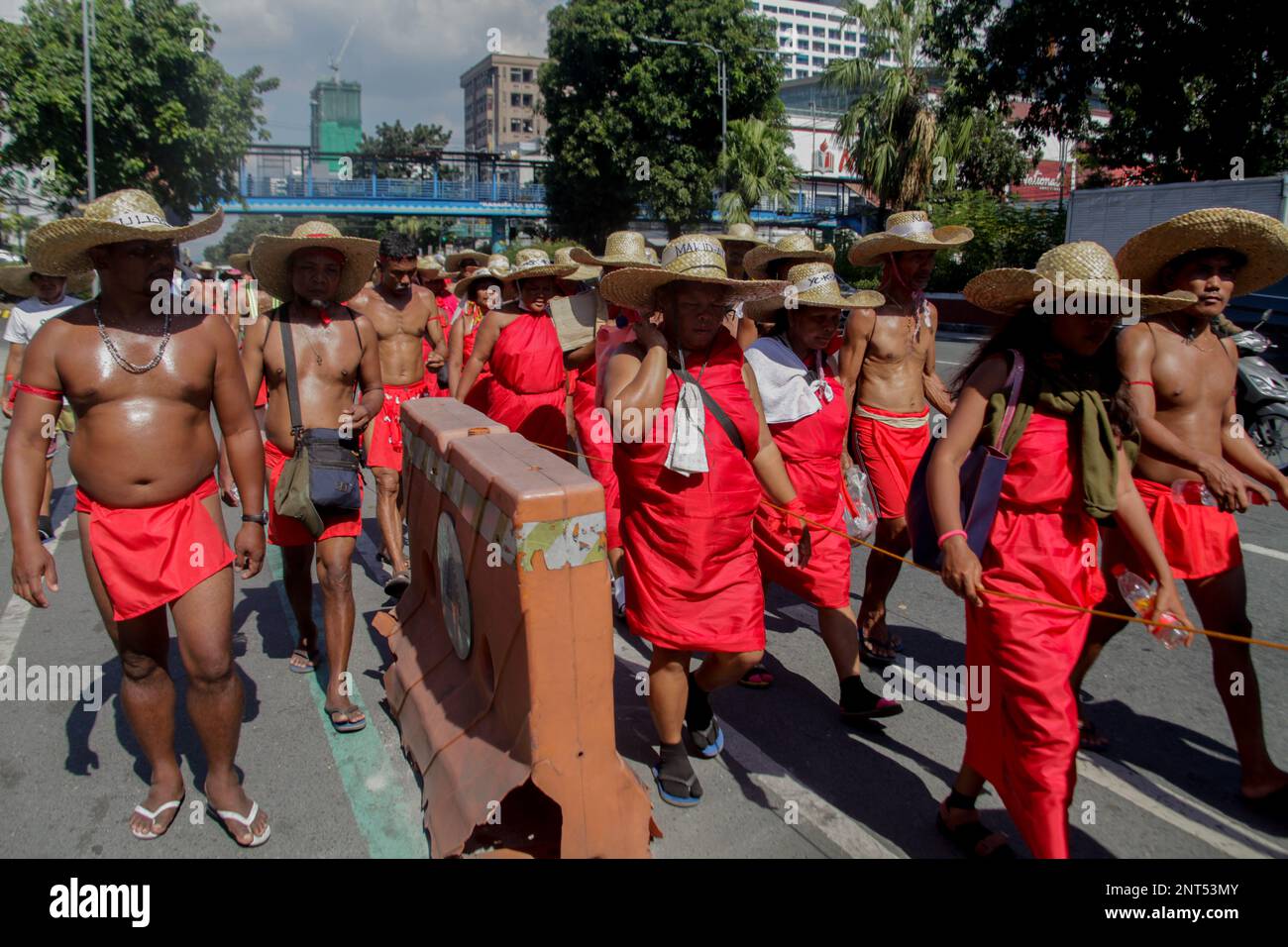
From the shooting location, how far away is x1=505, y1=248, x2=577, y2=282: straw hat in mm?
6195

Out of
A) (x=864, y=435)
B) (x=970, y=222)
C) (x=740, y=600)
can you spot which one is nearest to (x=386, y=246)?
(x=864, y=435)

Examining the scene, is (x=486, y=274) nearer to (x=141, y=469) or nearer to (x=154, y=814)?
(x=141, y=469)

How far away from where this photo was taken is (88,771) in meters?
3.84

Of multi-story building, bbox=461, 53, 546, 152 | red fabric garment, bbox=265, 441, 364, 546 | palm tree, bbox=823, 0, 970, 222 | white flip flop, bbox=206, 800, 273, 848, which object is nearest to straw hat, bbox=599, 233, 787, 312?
red fabric garment, bbox=265, 441, 364, 546

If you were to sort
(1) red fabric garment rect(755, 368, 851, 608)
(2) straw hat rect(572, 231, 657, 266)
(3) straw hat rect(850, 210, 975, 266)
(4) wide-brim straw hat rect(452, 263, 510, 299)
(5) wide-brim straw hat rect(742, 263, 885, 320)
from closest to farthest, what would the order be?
1. (1) red fabric garment rect(755, 368, 851, 608)
2. (5) wide-brim straw hat rect(742, 263, 885, 320)
3. (3) straw hat rect(850, 210, 975, 266)
4. (2) straw hat rect(572, 231, 657, 266)
5. (4) wide-brim straw hat rect(452, 263, 510, 299)

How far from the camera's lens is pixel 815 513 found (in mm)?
4281

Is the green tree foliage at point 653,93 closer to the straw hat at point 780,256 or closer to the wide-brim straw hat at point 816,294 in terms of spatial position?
the straw hat at point 780,256

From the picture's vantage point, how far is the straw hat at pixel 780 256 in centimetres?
520

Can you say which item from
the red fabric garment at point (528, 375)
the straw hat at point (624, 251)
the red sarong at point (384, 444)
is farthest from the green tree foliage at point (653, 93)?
the red sarong at point (384, 444)

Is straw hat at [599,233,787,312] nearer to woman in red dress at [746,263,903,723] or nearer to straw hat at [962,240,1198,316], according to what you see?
woman in red dress at [746,263,903,723]

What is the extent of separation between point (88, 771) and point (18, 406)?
1.54m

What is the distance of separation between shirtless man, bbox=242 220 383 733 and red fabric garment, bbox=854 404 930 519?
2437 mm

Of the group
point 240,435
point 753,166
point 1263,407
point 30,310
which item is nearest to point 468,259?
point 30,310

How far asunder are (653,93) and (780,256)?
32.0 metres
